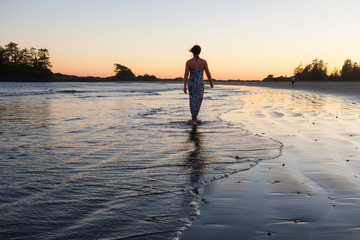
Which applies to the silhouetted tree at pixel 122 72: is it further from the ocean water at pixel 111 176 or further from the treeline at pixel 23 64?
the ocean water at pixel 111 176

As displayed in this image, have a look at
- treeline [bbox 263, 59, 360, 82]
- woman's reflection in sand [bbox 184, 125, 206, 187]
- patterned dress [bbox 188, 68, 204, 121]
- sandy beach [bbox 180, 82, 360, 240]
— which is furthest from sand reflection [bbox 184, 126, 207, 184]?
treeline [bbox 263, 59, 360, 82]

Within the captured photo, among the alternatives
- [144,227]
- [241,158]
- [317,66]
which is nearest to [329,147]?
[241,158]

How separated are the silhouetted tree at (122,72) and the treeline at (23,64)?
47109mm

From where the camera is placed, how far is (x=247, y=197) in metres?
3.13

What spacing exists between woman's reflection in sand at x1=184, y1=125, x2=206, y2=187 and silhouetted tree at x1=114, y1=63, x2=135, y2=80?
183323 millimetres

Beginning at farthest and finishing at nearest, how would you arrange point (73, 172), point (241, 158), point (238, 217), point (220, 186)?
1. point (241, 158)
2. point (73, 172)
3. point (220, 186)
4. point (238, 217)

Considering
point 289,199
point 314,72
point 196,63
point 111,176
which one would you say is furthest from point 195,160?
point 314,72

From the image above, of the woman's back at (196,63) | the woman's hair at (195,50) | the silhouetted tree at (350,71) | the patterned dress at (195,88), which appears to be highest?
the silhouetted tree at (350,71)

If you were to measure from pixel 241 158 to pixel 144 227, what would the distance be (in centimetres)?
284

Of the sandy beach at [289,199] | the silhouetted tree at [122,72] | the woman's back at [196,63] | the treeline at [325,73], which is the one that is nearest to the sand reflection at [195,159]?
the sandy beach at [289,199]

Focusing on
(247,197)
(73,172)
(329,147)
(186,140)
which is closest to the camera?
(247,197)

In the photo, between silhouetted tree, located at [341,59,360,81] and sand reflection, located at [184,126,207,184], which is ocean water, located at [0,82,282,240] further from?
silhouetted tree, located at [341,59,360,81]

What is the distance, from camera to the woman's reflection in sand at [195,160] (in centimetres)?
385

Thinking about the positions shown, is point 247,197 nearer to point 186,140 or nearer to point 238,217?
point 238,217
